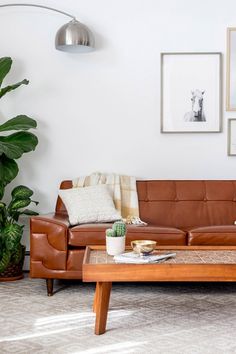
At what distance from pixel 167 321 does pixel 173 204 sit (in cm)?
→ 146

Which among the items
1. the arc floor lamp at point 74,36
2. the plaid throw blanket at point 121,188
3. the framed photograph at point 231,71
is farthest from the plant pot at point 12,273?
the framed photograph at point 231,71

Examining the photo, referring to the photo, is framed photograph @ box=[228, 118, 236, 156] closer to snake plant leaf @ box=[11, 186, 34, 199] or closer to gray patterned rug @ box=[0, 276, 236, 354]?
gray patterned rug @ box=[0, 276, 236, 354]

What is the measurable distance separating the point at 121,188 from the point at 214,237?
3.05 ft

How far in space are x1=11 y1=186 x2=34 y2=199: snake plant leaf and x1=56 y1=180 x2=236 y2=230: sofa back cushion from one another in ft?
0.83

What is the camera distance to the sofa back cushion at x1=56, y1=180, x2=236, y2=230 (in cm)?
462

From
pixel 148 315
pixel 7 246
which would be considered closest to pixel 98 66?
pixel 7 246

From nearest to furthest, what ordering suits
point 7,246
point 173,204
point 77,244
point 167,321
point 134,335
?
point 134,335, point 167,321, point 77,244, point 7,246, point 173,204

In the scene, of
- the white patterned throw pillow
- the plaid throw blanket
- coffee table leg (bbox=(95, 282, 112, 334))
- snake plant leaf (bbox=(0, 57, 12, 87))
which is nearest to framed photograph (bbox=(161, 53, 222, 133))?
the plaid throw blanket

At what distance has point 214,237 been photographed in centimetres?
404

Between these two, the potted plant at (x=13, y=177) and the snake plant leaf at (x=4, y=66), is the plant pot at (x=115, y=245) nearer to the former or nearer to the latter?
the potted plant at (x=13, y=177)

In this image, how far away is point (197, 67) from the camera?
495cm

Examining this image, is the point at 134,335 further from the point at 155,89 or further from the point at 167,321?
the point at 155,89

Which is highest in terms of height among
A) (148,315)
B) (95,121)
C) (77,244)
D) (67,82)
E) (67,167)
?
(67,82)

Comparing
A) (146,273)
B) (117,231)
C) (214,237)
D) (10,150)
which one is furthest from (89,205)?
(146,273)
